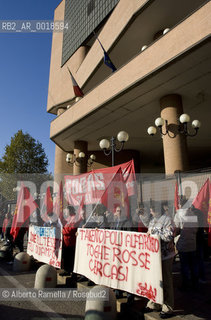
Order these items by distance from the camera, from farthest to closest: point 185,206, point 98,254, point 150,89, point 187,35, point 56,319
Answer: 1. point 150,89
2. point 187,35
3. point 185,206
4. point 98,254
5. point 56,319

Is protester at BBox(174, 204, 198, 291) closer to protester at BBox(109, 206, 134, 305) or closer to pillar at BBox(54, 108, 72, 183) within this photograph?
protester at BBox(109, 206, 134, 305)

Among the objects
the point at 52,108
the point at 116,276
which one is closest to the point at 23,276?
the point at 116,276

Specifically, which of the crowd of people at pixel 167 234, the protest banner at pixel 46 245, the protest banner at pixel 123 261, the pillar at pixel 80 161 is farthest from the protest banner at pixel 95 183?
the pillar at pixel 80 161

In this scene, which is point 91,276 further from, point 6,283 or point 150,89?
point 150,89

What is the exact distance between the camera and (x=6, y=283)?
5.90 meters

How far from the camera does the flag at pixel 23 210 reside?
26.5ft

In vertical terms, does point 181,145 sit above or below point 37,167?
below

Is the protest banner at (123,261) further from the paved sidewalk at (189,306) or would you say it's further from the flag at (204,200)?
the flag at (204,200)

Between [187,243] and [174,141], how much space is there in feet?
20.0

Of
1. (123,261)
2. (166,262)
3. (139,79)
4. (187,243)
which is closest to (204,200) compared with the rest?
(187,243)

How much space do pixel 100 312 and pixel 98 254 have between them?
1137 mm

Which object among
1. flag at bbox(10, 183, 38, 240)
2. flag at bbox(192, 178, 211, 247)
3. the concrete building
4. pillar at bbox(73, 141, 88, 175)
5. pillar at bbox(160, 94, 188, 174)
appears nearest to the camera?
flag at bbox(192, 178, 211, 247)

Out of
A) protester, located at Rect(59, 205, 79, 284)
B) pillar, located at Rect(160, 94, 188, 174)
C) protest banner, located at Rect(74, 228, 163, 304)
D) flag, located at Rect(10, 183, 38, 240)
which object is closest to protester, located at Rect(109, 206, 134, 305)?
protest banner, located at Rect(74, 228, 163, 304)

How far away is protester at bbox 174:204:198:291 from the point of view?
4.96 metres
